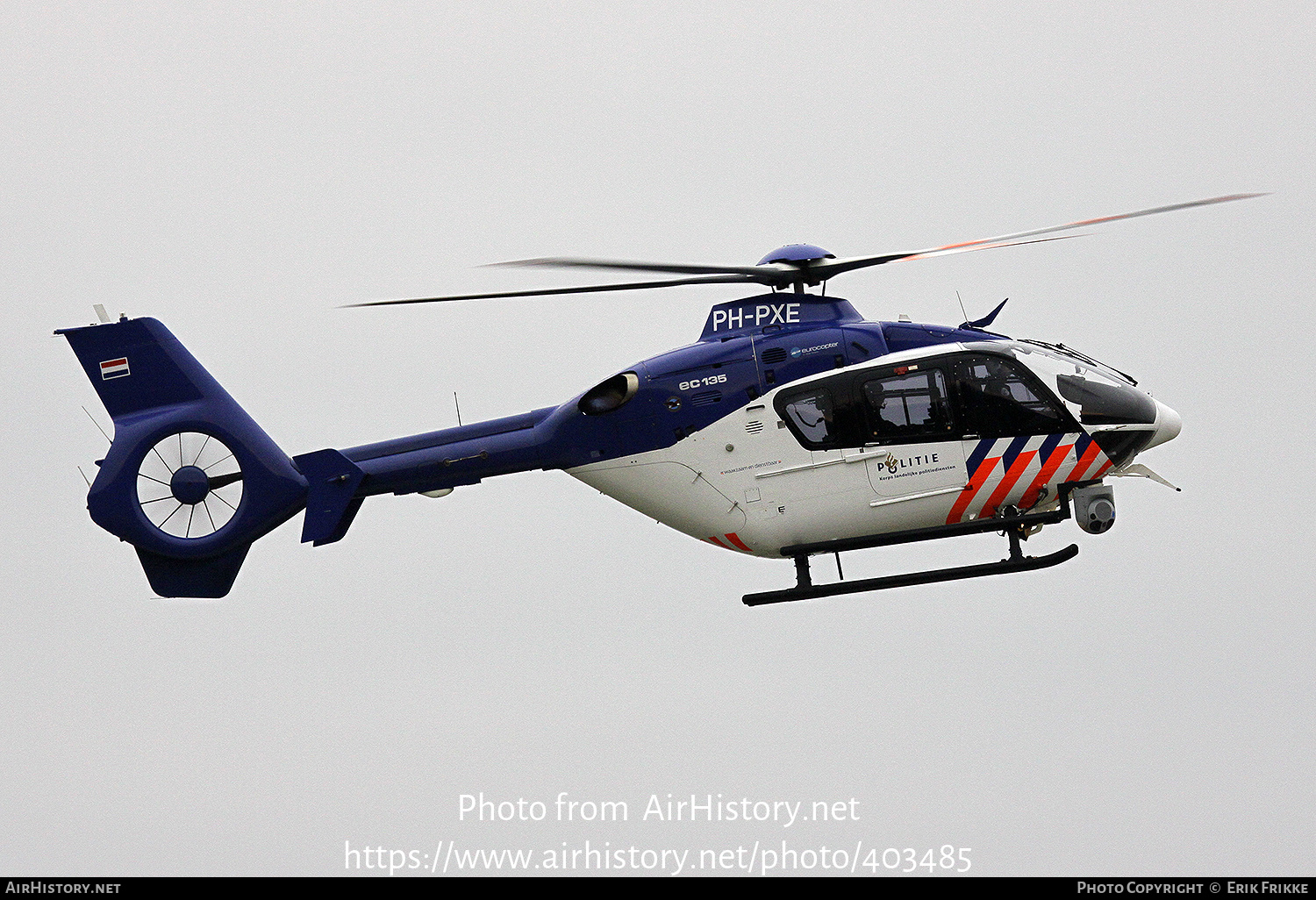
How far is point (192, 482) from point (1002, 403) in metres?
8.12

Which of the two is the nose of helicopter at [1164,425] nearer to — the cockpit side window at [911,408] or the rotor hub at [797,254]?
the cockpit side window at [911,408]

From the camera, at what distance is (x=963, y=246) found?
46.1 ft

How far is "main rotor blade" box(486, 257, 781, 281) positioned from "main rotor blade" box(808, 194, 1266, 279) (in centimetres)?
54

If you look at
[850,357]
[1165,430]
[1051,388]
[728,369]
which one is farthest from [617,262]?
[1165,430]

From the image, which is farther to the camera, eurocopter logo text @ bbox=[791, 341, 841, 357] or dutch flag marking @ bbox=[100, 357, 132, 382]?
dutch flag marking @ bbox=[100, 357, 132, 382]

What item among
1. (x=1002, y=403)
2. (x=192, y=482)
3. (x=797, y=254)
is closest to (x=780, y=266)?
(x=797, y=254)

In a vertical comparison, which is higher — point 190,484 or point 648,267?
point 648,267

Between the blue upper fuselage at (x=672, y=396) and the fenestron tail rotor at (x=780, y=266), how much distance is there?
0.30 metres

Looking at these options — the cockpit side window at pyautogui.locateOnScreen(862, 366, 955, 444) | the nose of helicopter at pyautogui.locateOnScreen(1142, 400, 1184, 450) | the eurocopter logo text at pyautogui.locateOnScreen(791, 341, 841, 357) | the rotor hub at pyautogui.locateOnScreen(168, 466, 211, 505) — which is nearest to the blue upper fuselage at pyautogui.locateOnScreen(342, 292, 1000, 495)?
the eurocopter logo text at pyautogui.locateOnScreen(791, 341, 841, 357)

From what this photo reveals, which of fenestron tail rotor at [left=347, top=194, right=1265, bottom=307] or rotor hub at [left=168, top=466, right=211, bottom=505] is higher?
fenestron tail rotor at [left=347, top=194, right=1265, bottom=307]

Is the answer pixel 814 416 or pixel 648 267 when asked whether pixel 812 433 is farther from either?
pixel 648 267

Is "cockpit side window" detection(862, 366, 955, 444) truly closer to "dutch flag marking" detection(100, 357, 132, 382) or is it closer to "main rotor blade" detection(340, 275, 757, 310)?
"main rotor blade" detection(340, 275, 757, 310)

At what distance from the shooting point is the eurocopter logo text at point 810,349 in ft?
47.0

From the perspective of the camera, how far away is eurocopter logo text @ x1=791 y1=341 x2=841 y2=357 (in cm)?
1431
